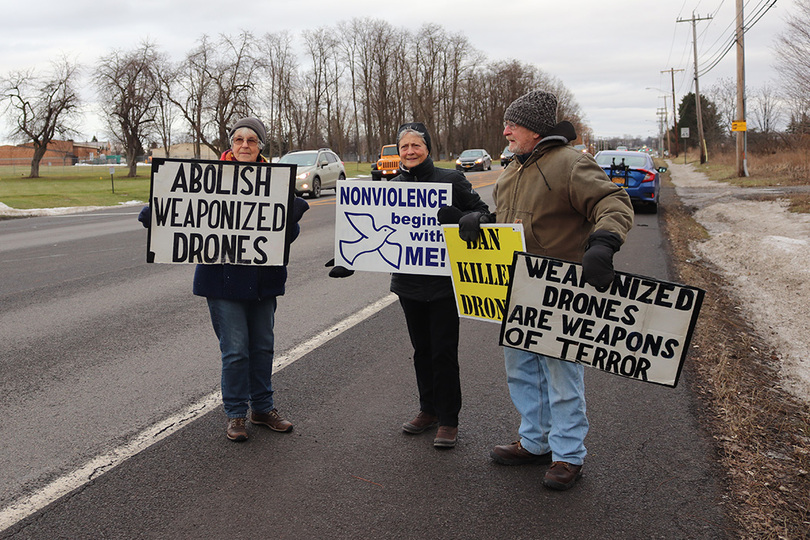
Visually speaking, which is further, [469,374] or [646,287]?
[469,374]

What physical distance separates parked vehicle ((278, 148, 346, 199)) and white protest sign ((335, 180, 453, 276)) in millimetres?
20243

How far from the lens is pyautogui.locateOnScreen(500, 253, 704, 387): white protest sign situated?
3184mm

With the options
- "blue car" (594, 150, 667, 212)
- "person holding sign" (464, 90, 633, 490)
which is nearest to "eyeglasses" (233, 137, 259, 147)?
"person holding sign" (464, 90, 633, 490)

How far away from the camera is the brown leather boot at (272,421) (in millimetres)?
4156

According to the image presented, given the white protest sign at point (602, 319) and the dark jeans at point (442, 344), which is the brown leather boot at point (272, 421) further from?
Result: the white protest sign at point (602, 319)

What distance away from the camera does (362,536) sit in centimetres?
297

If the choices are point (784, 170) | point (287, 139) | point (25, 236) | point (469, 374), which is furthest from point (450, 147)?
point (469, 374)

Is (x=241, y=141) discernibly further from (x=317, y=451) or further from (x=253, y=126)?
(x=317, y=451)

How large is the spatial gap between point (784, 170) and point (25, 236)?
30.3m

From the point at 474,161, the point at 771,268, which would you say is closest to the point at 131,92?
the point at 474,161

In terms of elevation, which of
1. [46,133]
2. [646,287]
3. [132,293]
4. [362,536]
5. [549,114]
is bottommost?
[362,536]

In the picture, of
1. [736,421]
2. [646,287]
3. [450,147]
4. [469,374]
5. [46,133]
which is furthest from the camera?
[450,147]

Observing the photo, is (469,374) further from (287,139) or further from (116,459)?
(287,139)

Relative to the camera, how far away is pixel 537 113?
344 centimetres
